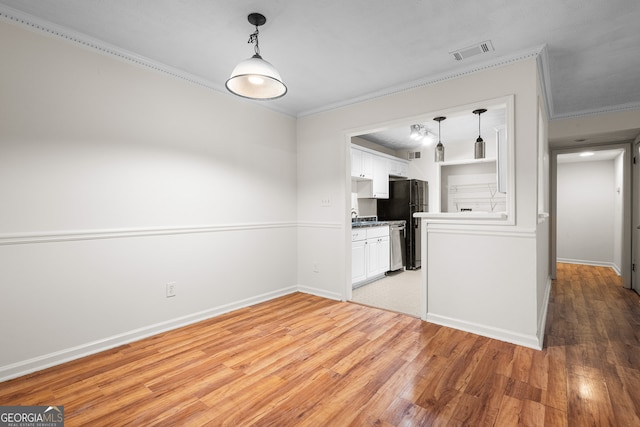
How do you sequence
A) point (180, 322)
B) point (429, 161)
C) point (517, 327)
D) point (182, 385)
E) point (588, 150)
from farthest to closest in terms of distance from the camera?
1. point (429, 161)
2. point (588, 150)
3. point (180, 322)
4. point (517, 327)
5. point (182, 385)

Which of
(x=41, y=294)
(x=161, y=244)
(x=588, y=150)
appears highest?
(x=588, y=150)

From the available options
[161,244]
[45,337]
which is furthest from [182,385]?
[161,244]

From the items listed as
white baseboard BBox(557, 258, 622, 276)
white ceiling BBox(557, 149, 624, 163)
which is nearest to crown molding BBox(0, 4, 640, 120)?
white ceiling BBox(557, 149, 624, 163)

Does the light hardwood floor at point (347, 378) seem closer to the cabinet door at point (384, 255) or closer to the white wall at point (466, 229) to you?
the white wall at point (466, 229)

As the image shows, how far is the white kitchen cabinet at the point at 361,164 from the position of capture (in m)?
5.12

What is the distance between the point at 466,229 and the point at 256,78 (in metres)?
2.25

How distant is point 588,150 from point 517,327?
3832 millimetres

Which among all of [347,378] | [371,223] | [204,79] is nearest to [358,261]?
[371,223]

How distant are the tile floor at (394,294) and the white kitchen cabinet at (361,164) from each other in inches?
70.5

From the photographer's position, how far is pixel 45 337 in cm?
225

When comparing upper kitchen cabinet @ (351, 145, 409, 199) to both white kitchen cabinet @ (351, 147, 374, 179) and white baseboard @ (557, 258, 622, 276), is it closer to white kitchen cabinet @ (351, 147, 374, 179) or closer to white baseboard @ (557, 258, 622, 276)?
white kitchen cabinet @ (351, 147, 374, 179)

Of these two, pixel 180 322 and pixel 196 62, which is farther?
pixel 180 322

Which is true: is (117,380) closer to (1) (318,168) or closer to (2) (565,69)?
(1) (318,168)

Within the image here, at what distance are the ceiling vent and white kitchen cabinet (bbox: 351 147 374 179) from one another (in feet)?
8.15
